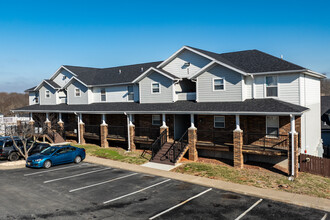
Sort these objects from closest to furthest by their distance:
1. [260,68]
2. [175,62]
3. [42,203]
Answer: [42,203], [260,68], [175,62]

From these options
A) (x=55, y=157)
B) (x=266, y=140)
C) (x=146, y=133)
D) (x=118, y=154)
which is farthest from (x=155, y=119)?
(x=266, y=140)

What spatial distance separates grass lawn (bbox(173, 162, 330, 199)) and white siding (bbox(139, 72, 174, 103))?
694cm

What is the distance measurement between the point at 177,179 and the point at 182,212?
16.2 ft

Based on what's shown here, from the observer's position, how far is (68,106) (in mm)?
31688

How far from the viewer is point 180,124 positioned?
942 inches

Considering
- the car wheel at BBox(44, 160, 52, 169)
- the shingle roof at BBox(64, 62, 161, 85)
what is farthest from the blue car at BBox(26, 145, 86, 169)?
the shingle roof at BBox(64, 62, 161, 85)

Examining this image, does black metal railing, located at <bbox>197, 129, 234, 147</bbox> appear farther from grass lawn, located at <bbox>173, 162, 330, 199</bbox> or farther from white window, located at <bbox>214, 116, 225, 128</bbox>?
grass lawn, located at <bbox>173, 162, 330, 199</bbox>

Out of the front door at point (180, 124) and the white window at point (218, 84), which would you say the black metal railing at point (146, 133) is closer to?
the front door at point (180, 124)

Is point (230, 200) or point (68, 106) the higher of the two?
point (68, 106)

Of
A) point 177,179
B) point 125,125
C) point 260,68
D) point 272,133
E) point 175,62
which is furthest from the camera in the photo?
point 125,125

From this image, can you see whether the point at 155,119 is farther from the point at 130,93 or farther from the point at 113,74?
the point at 113,74

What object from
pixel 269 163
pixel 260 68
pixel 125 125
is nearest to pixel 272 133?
pixel 269 163

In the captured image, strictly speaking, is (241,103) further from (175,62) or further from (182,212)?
(182,212)

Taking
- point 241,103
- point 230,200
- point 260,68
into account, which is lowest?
point 230,200
